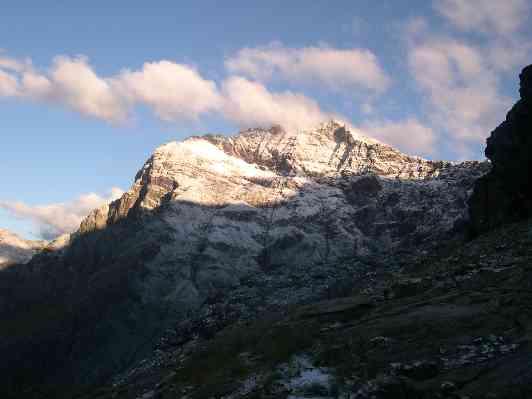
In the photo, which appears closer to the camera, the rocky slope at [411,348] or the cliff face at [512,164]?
the rocky slope at [411,348]

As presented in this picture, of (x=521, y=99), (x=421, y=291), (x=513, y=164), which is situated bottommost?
(x=421, y=291)

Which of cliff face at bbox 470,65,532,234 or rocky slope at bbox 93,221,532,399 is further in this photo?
cliff face at bbox 470,65,532,234

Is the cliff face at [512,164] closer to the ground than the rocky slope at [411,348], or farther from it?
farther from it

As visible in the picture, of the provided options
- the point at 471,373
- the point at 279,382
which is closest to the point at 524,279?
the point at 471,373

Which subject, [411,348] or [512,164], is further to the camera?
[512,164]

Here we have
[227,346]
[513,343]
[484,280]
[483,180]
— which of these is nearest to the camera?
[513,343]

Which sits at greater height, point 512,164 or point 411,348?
point 512,164

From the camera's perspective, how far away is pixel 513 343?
4803 centimetres

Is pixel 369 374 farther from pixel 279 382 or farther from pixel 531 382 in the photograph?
pixel 531 382

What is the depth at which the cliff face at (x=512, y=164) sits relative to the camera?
132m

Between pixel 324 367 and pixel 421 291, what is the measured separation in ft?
96.7

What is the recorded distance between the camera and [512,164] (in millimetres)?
138000

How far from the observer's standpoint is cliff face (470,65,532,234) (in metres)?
132

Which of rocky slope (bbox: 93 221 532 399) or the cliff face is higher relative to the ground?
the cliff face
